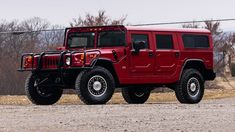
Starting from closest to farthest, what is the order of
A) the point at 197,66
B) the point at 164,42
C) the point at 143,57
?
the point at 143,57 < the point at 164,42 < the point at 197,66

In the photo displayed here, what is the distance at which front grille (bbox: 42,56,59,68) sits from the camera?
1719cm

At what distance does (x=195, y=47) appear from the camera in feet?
63.8

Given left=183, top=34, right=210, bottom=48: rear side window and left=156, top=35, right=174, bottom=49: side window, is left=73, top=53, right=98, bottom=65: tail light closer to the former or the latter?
left=156, top=35, right=174, bottom=49: side window

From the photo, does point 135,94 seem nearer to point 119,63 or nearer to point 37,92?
point 119,63

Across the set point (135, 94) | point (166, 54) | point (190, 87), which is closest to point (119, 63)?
point (166, 54)

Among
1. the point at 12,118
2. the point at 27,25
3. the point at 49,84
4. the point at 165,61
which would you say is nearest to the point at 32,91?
the point at 49,84

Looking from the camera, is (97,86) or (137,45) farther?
(137,45)

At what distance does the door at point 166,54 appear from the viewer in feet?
60.6

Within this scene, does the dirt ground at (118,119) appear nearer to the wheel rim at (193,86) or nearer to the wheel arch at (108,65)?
the wheel arch at (108,65)

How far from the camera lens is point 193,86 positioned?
63.8 ft

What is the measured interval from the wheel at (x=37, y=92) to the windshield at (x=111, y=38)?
1.81 meters

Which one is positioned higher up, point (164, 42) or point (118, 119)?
point (164, 42)

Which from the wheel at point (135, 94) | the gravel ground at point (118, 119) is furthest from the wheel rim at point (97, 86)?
the wheel at point (135, 94)

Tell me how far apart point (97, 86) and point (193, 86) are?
357cm
